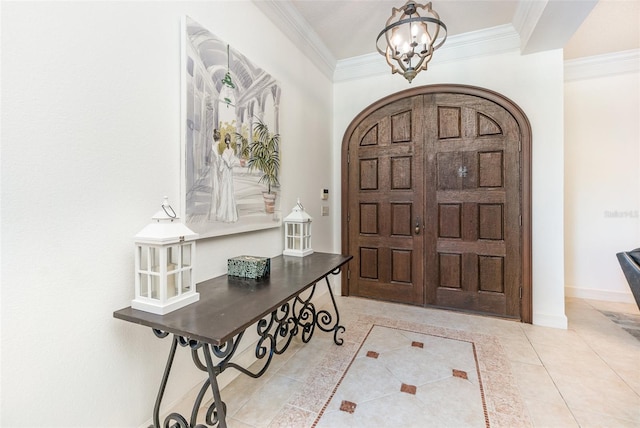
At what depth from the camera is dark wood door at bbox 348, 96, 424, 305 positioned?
3195 millimetres

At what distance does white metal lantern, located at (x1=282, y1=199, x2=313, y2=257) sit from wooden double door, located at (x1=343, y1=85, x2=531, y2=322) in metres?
1.17

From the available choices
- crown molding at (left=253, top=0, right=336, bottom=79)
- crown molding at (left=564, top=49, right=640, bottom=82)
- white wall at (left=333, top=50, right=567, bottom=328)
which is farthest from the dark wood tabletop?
crown molding at (left=564, top=49, right=640, bottom=82)

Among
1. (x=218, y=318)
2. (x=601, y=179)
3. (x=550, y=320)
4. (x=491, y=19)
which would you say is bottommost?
(x=550, y=320)

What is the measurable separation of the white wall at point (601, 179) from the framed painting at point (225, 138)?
3729 mm

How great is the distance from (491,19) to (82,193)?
3.48m

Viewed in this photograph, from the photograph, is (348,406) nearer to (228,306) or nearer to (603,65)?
(228,306)

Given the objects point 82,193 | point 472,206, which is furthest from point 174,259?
point 472,206

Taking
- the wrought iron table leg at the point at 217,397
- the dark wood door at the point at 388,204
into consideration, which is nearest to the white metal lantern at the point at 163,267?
the wrought iron table leg at the point at 217,397

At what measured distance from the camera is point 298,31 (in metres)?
2.64

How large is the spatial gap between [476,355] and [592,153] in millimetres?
3053

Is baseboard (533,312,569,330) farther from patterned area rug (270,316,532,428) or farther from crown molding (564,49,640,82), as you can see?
crown molding (564,49,640,82)

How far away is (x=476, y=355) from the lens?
2.19 metres

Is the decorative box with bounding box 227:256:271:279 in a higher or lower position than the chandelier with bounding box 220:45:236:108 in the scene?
lower

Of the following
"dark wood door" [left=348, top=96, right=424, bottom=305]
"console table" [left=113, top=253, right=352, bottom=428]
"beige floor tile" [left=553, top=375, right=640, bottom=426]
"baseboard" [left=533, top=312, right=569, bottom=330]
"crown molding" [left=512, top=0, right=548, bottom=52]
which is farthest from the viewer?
"dark wood door" [left=348, top=96, right=424, bottom=305]
